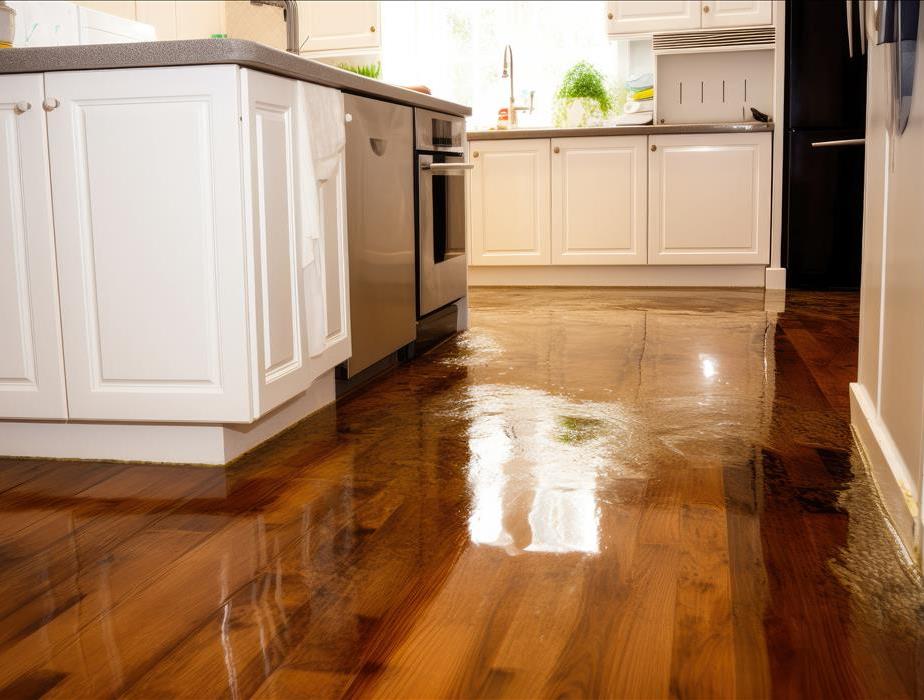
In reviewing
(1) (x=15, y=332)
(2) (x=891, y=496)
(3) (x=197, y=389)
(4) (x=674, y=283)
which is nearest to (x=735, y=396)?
(2) (x=891, y=496)

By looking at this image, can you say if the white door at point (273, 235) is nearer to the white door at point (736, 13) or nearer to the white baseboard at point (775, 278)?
the white baseboard at point (775, 278)

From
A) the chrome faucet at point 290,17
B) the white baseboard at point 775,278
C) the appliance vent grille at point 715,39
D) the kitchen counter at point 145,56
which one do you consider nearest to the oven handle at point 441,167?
the chrome faucet at point 290,17

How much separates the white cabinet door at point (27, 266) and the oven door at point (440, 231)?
138 cm

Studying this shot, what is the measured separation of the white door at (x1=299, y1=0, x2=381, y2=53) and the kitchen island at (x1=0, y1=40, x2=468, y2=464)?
3.86 m

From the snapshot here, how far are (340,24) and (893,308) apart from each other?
469 cm

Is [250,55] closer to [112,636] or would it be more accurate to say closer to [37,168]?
[37,168]

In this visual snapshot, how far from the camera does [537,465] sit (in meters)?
2.04

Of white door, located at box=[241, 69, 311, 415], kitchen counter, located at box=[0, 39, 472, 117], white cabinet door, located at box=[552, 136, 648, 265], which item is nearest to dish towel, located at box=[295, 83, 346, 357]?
white door, located at box=[241, 69, 311, 415]

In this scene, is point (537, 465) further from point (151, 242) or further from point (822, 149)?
point (822, 149)

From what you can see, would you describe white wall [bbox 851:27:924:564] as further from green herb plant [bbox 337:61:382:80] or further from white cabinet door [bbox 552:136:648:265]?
green herb plant [bbox 337:61:382:80]

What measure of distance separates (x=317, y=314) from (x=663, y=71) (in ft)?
12.9

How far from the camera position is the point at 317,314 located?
2273mm

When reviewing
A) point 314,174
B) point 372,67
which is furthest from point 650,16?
point 314,174

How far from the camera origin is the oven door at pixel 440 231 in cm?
323
